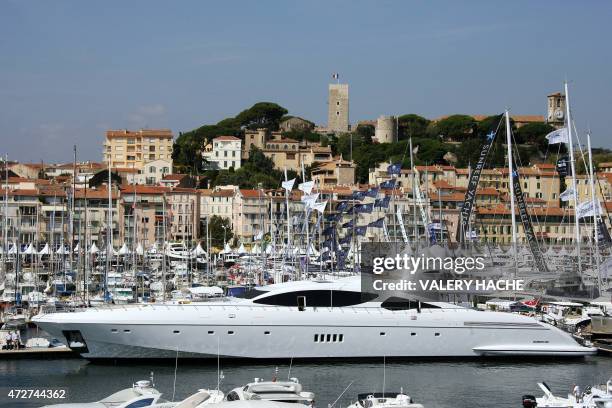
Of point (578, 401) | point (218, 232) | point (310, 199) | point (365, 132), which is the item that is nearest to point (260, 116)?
point (365, 132)

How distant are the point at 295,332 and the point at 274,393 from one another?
9.78m

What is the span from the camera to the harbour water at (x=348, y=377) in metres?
26.6

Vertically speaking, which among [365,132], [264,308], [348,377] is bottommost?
[348,377]

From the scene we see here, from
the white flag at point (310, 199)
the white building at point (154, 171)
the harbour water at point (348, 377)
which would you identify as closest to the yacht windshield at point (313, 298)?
the harbour water at point (348, 377)

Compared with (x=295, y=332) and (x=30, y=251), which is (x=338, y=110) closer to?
(x=30, y=251)

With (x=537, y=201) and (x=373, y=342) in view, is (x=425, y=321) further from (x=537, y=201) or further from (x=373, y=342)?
(x=537, y=201)

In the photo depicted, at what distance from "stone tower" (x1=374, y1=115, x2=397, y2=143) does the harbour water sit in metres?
113

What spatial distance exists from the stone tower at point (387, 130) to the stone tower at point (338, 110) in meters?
12.4

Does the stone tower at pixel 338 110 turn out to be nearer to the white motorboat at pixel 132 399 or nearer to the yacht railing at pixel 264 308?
the yacht railing at pixel 264 308

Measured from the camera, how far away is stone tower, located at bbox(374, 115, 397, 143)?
474 feet

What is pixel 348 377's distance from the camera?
94.1ft

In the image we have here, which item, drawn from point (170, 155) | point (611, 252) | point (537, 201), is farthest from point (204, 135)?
point (611, 252)

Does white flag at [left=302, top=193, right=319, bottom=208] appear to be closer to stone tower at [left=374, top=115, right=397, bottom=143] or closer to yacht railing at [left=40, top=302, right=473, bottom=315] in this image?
yacht railing at [left=40, top=302, right=473, bottom=315]

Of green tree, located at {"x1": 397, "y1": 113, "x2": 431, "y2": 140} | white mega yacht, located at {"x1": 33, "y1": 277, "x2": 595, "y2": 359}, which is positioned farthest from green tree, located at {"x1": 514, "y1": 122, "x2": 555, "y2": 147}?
white mega yacht, located at {"x1": 33, "y1": 277, "x2": 595, "y2": 359}
